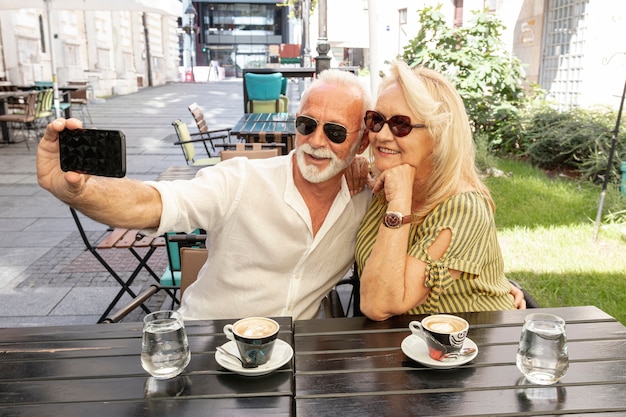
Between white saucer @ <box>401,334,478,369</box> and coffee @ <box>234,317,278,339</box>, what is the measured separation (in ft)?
1.28

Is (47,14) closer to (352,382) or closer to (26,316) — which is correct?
(26,316)

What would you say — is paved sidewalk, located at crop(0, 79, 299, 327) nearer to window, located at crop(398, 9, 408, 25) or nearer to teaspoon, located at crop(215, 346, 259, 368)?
teaspoon, located at crop(215, 346, 259, 368)

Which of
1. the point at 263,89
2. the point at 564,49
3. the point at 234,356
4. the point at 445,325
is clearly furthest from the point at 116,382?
the point at 564,49

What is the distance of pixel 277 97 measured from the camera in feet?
31.6

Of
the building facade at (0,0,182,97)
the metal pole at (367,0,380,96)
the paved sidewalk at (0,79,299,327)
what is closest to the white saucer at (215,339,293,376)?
the paved sidewalk at (0,79,299,327)

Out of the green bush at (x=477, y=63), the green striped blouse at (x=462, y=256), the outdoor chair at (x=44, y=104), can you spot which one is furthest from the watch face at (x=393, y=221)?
the outdoor chair at (x=44, y=104)

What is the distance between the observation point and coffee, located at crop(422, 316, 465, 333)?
1.58 m

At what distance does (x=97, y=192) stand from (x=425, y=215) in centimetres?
112

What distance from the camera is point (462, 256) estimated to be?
189 centimetres

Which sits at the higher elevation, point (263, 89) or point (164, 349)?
point (263, 89)

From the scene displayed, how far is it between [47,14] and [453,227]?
10.8m

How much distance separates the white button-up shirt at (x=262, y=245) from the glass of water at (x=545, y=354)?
912 millimetres

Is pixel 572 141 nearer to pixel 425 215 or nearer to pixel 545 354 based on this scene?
pixel 425 215

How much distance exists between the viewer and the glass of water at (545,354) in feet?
4.78
